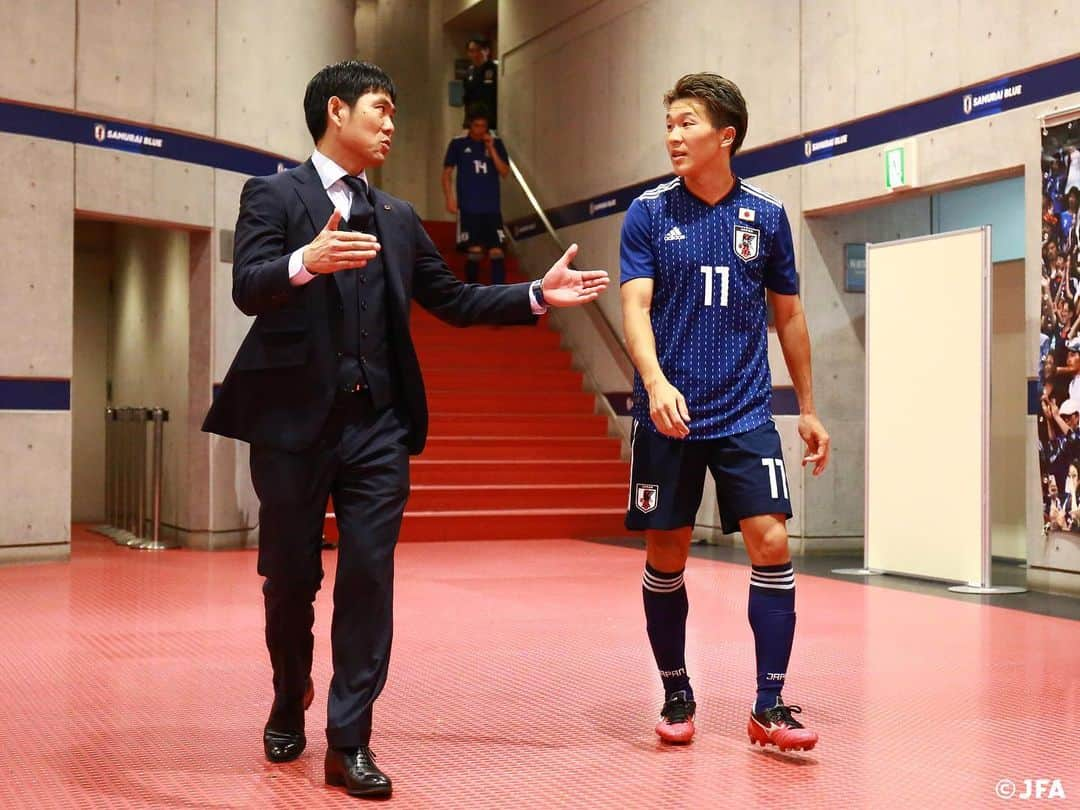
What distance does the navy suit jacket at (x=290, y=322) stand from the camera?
3.40m

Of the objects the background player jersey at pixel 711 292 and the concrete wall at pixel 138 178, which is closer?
the background player jersey at pixel 711 292

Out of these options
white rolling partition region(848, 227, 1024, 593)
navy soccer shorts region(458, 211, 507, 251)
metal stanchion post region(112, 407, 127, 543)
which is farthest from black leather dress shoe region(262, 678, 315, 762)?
navy soccer shorts region(458, 211, 507, 251)

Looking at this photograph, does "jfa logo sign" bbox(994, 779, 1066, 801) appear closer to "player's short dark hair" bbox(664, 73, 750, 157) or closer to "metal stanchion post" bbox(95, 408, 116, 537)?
"player's short dark hair" bbox(664, 73, 750, 157)

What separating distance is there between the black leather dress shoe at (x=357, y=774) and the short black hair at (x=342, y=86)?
5.11 ft

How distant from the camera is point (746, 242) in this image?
3.89 metres

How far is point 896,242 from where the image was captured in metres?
8.36

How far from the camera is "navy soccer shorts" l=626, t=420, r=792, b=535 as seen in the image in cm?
374

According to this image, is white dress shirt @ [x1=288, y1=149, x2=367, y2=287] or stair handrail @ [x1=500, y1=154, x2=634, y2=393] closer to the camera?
white dress shirt @ [x1=288, y1=149, x2=367, y2=287]

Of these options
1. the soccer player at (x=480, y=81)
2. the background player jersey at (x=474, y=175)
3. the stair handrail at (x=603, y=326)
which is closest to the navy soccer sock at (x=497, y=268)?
the background player jersey at (x=474, y=175)

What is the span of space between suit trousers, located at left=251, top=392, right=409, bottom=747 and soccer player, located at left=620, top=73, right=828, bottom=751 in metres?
0.75

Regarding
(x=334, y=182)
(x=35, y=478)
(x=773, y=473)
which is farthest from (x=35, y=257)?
(x=773, y=473)

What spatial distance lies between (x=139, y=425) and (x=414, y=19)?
29.9ft

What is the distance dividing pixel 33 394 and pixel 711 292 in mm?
5929

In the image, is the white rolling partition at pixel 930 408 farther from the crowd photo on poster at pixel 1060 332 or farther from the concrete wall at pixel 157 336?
the concrete wall at pixel 157 336
